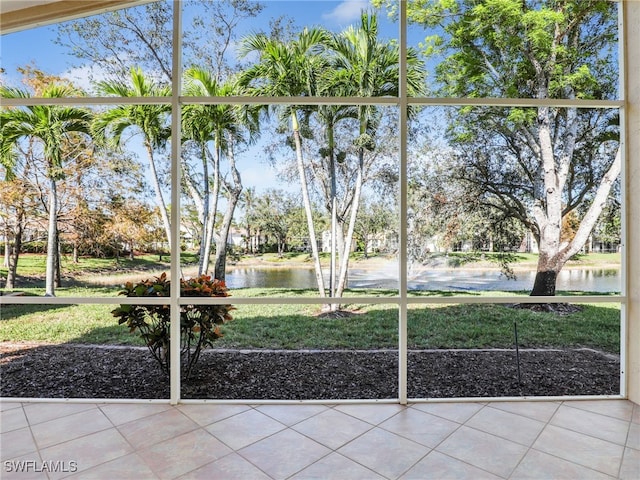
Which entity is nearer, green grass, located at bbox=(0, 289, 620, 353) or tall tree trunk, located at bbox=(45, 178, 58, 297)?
tall tree trunk, located at bbox=(45, 178, 58, 297)

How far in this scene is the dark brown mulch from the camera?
325 centimetres

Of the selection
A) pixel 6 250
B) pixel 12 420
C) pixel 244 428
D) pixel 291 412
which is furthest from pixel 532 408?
pixel 6 250

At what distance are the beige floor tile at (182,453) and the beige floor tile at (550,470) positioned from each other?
165cm

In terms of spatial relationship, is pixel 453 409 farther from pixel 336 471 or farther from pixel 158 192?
pixel 158 192

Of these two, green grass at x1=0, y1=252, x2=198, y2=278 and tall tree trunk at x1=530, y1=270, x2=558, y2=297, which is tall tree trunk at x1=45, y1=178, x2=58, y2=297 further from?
tall tree trunk at x1=530, y1=270, x2=558, y2=297

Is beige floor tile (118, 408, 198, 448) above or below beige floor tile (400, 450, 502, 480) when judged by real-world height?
below

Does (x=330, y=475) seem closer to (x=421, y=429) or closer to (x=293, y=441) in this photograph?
(x=293, y=441)

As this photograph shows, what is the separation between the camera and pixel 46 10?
2.85 m

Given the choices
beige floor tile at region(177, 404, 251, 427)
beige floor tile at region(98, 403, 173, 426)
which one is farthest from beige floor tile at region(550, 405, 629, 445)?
beige floor tile at region(98, 403, 173, 426)

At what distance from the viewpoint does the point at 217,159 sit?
12.4 ft

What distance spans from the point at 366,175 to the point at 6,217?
4103mm

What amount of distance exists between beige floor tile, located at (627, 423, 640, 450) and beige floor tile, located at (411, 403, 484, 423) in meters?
0.83

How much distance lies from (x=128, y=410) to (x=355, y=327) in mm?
2772

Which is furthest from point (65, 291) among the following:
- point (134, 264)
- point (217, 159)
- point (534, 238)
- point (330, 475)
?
point (534, 238)
